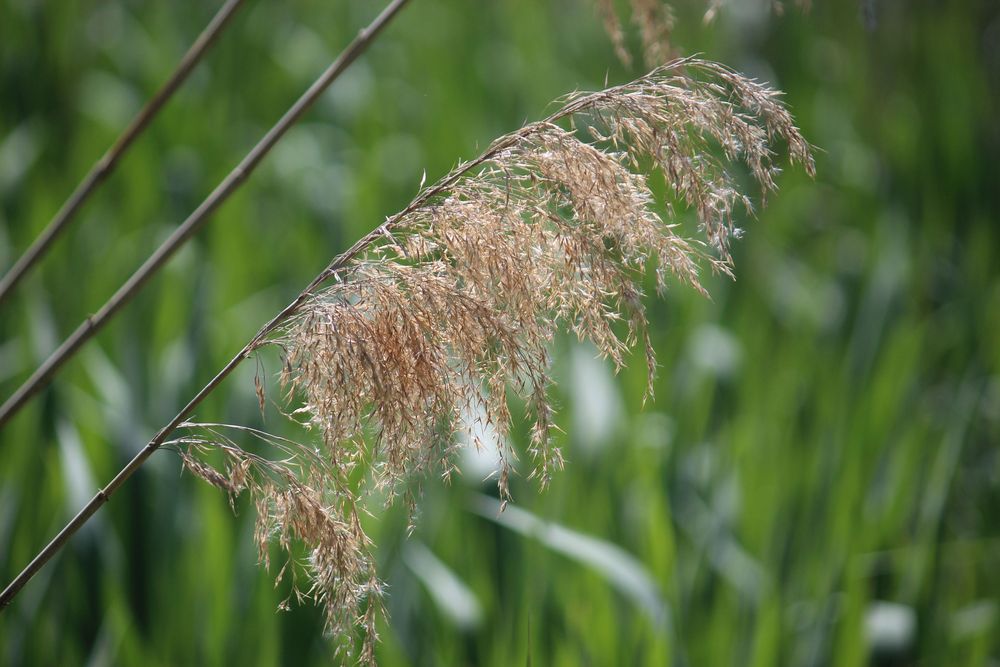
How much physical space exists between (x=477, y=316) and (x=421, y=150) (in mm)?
1733

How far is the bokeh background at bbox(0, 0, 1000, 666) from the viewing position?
1081 millimetres

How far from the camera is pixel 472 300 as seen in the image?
555mm

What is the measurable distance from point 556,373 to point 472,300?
106cm

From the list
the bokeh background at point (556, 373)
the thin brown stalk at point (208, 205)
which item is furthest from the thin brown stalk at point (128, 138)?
the bokeh background at point (556, 373)

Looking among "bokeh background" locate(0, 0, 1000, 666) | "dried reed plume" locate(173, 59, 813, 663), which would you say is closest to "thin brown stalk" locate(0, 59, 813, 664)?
"dried reed plume" locate(173, 59, 813, 663)

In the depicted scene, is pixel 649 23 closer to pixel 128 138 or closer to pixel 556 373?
pixel 128 138

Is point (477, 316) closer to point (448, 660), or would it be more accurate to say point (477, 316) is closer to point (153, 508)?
point (448, 660)

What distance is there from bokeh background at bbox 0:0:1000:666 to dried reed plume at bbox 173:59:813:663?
0.38 feet

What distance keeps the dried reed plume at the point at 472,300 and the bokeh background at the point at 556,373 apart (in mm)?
117

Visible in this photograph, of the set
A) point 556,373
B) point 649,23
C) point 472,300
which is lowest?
point 472,300

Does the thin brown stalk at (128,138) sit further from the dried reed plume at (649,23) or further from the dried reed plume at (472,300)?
the dried reed plume at (649,23)

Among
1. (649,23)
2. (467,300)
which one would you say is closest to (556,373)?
(649,23)

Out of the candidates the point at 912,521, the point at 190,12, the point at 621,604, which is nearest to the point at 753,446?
the point at 912,521

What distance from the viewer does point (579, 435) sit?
1.40m
